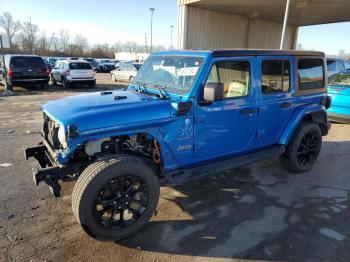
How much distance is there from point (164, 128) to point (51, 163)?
4.72 ft

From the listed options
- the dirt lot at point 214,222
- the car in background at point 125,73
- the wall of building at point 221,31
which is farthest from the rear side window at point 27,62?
the dirt lot at point 214,222

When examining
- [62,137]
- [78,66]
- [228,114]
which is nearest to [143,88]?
[228,114]

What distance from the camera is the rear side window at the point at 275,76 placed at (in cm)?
415

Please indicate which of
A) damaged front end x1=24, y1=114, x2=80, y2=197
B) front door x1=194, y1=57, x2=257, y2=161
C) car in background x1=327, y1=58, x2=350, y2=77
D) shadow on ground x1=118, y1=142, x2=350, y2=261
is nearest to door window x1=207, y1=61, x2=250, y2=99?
front door x1=194, y1=57, x2=257, y2=161

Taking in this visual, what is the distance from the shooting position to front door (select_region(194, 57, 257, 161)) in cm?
362

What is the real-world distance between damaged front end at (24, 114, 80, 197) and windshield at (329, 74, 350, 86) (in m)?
8.31

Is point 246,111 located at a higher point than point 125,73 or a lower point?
lower

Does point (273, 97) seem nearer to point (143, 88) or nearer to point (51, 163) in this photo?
point (143, 88)

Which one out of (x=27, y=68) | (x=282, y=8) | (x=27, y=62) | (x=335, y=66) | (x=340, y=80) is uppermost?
(x=282, y=8)

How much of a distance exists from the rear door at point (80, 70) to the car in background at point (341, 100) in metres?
12.8

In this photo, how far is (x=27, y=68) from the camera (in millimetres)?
14938

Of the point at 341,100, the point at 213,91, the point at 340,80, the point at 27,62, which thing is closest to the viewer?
the point at 213,91

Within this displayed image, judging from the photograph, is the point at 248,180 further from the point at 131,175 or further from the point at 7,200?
the point at 7,200

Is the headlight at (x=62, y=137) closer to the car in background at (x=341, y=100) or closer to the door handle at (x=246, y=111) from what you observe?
the door handle at (x=246, y=111)
